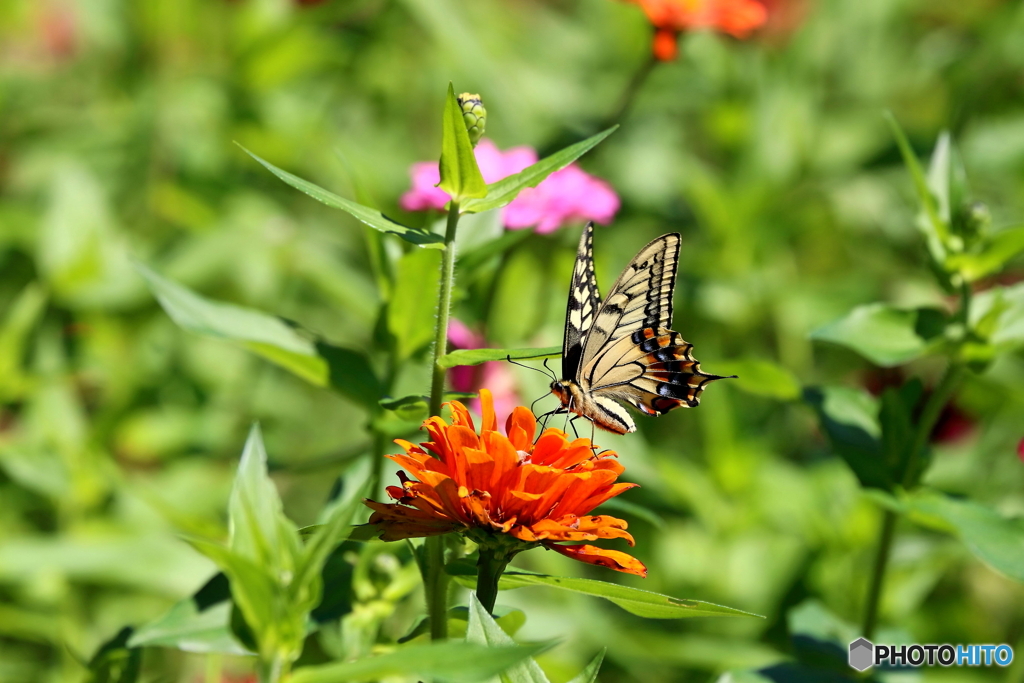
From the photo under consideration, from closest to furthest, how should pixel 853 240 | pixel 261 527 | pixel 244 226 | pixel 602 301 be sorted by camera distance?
pixel 261 527 < pixel 602 301 < pixel 244 226 < pixel 853 240

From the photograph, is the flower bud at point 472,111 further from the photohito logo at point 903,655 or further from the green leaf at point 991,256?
the photohito logo at point 903,655

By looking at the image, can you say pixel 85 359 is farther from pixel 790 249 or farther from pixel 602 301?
pixel 790 249

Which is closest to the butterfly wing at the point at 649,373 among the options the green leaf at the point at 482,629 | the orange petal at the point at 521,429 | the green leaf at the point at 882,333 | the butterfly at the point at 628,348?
the butterfly at the point at 628,348

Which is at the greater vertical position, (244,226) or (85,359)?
(244,226)

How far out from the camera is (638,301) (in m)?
0.80

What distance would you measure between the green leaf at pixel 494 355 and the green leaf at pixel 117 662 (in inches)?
12.8

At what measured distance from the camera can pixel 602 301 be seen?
826 mm

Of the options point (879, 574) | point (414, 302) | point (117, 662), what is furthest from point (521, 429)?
point (879, 574)

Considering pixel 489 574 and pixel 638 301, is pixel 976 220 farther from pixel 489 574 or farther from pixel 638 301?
pixel 489 574

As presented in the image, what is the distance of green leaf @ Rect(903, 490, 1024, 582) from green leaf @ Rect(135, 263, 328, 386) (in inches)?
20.5

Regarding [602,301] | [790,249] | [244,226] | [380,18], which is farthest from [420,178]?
[790,249]

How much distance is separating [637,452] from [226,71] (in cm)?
103

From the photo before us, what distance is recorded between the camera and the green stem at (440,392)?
59 cm

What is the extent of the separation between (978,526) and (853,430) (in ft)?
0.45
